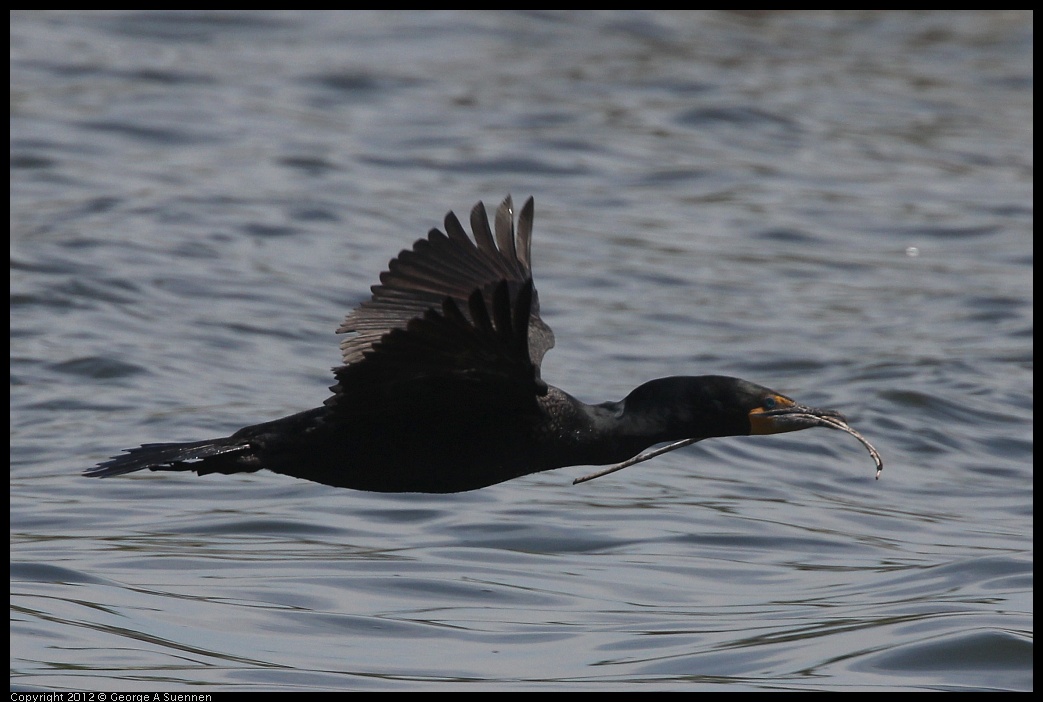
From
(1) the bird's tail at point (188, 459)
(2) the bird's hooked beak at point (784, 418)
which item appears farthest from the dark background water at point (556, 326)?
(2) the bird's hooked beak at point (784, 418)

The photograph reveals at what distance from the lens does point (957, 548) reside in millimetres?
7895

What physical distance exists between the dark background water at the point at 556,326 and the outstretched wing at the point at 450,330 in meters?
A: 1.10

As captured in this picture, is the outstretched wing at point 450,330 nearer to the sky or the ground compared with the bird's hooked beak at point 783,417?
nearer to the sky

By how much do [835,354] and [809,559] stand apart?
4307 millimetres

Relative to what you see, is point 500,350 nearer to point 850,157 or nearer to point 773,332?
point 773,332

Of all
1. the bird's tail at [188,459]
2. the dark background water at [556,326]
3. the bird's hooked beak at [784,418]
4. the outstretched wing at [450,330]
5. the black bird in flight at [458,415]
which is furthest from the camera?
the dark background water at [556,326]

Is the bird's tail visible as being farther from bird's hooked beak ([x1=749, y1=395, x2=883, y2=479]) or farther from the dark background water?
bird's hooked beak ([x1=749, y1=395, x2=883, y2=479])

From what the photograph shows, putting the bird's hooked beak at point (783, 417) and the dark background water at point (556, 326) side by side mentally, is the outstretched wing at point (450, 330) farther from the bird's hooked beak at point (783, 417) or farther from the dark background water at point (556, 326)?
the dark background water at point (556, 326)

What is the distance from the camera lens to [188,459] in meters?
5.51

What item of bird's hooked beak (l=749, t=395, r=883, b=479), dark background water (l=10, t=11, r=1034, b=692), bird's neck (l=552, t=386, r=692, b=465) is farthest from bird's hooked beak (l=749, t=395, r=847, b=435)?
dark background water (l=10, t=11, r=1034, b=692)

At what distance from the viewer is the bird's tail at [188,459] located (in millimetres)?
5520

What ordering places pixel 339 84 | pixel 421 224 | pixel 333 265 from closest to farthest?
pixel 333 265 → pixel 421 224 → pixel 339 84

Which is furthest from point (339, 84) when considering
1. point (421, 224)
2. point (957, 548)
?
point (957, 548)

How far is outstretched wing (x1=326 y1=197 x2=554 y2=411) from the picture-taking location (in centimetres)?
501
